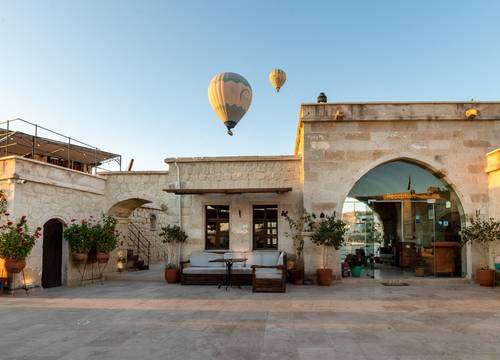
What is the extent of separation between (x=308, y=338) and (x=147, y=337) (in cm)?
203

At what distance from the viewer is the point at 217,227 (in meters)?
10.7

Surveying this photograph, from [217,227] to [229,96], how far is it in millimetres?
3686

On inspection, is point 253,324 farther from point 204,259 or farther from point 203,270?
point 204,259

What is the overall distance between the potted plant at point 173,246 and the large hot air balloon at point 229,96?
11.0 feet

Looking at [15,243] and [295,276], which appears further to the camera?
[295,276]

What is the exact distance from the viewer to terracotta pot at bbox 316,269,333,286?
8984 millimetres

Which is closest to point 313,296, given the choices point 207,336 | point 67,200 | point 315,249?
point 315,249

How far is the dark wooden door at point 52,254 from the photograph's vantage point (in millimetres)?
9094

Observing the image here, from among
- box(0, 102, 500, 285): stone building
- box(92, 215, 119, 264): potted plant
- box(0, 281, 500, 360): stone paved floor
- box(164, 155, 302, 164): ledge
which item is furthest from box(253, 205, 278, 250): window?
box(92, 215, 119, 264): potted plant

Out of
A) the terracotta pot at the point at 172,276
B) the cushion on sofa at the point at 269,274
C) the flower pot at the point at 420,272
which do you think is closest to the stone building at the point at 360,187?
the flower pot at the point at 420,272

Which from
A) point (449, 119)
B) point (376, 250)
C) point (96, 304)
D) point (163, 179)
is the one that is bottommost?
point (96, 304)

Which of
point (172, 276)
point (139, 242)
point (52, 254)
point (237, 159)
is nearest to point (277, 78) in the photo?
point (237, 159)

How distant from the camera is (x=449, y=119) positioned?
32.1 feet

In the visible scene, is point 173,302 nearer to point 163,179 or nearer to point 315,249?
point 315,249
